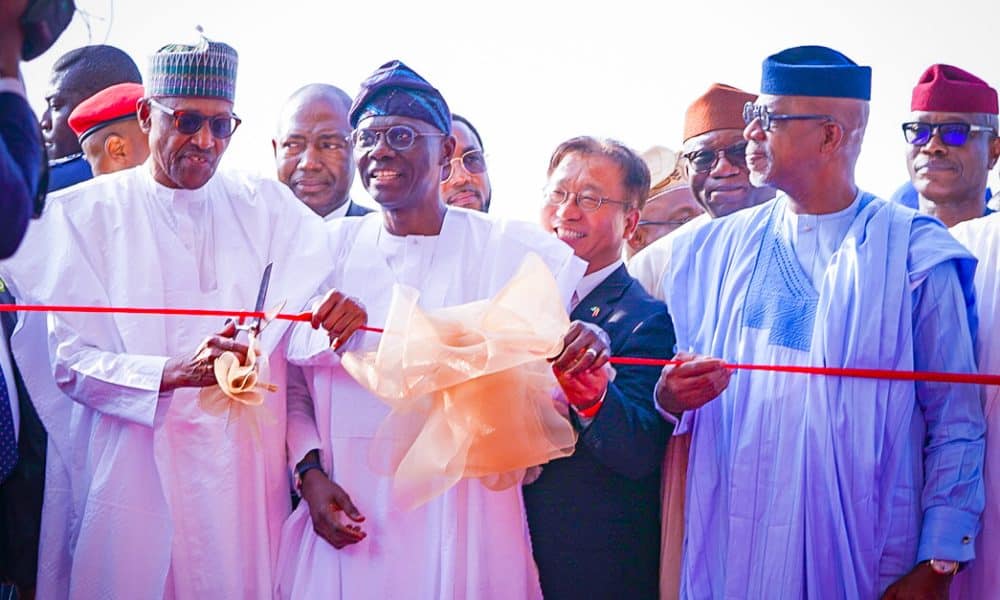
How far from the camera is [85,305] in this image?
15.8 ft

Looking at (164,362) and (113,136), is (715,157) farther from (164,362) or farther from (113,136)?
(113,136)

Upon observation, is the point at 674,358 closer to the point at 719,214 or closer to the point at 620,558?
the point at 620,558

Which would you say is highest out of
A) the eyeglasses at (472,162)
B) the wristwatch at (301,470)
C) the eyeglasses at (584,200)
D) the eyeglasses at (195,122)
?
the eyeglasses at (195,122)

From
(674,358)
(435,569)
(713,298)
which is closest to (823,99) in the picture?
(713,298)

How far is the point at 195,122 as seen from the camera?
502cm

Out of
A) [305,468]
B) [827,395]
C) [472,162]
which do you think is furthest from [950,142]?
[305,468]

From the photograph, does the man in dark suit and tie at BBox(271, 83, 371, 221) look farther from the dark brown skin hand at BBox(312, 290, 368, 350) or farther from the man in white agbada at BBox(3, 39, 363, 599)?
the dark brown skin hand at BBox(312, 290, 368, 350)

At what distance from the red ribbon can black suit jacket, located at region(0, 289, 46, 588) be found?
0.50m

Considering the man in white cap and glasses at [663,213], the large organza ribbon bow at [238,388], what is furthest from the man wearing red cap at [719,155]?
the large organza ribbon bow at [238,388]

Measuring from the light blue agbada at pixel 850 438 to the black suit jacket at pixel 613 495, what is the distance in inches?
8.2

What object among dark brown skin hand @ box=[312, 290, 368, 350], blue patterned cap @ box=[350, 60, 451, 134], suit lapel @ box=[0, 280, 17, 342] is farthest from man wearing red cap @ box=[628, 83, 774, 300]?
suit lapel @ box=[0, 280, 17, 342]

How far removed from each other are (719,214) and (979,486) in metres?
1.94

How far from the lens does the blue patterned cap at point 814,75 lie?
16.0 feet

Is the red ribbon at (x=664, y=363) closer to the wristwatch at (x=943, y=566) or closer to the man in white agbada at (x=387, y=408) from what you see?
the man in white agbada at (x=387, y=408)
